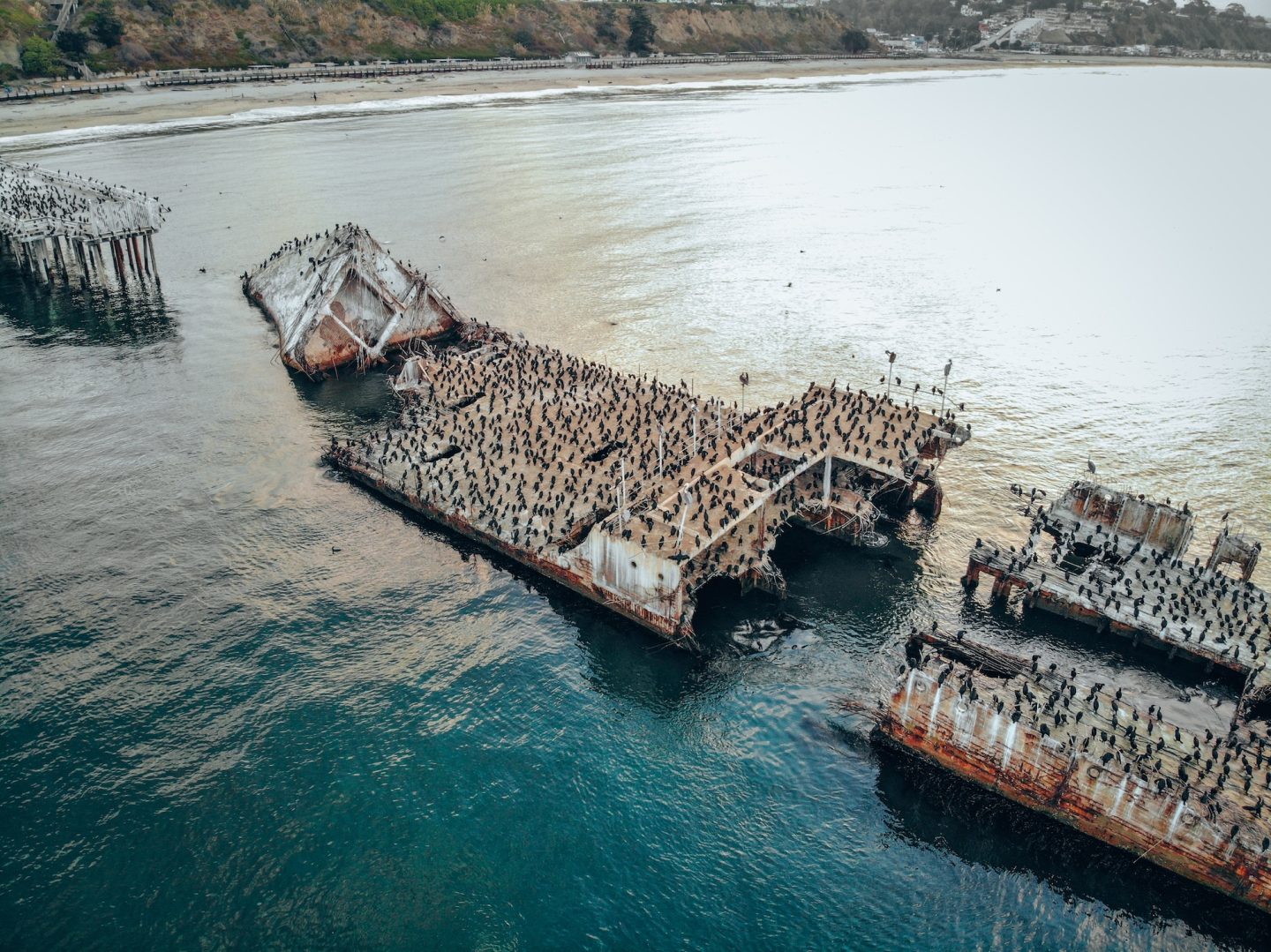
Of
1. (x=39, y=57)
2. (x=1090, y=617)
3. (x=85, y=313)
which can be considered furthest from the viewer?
(x=39, y=57)

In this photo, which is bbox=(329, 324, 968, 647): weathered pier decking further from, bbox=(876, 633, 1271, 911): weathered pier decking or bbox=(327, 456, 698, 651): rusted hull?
bbox=(876, 633, 1271, 911): weathered pier decking

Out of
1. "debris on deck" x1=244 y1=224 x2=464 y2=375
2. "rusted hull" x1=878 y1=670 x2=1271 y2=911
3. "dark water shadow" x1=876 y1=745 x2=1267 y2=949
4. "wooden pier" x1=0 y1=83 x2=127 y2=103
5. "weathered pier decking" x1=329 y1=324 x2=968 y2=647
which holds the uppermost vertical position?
"wooden pier" x1=0 y1=83 x2=127 y2=103

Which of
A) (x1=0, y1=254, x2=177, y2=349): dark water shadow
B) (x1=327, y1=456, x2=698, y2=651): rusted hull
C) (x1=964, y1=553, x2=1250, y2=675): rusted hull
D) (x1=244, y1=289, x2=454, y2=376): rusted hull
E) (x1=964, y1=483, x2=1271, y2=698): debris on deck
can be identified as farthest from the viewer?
(x1=0, y1=254, x2=177, y2=349): dark water shadow

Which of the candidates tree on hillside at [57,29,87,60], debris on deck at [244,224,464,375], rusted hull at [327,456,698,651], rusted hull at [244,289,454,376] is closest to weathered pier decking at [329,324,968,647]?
rusted hull at [327,456,698,651]

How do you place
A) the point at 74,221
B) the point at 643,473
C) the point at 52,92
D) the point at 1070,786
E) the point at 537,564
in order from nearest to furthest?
the point at 1070,786, the point at 537,564, the point at 643,473, the point at 74,221, the point at 52,92

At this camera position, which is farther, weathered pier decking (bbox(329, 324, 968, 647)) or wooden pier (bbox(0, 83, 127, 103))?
wooden pier (bbox(0, 83, 127, 103))

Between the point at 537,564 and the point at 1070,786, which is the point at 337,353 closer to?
the point at 537,564

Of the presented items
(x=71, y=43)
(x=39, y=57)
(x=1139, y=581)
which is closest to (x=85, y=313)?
(x=1139, y=581)

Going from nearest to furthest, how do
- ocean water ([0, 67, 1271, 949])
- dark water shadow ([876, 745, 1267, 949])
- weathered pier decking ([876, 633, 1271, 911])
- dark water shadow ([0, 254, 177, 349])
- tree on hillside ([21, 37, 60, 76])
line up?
dark water shadow ([876, 745, 1267, 949]), weathered pier decking ([876, 633, 1271, 911]), ocean water ([0, 67, 1271, 949]), dark water shadow ([0, 254, 177, 349]), tree on hillside ([21, 37, 60, 76])

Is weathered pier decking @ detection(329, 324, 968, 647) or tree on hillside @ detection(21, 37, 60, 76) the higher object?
tree on hillside @ detection(21, 37, 60, 76)
